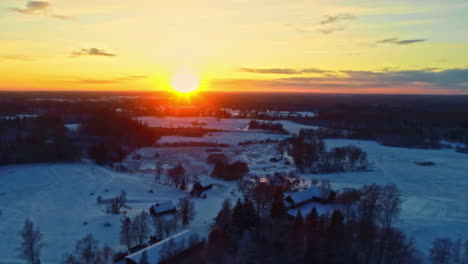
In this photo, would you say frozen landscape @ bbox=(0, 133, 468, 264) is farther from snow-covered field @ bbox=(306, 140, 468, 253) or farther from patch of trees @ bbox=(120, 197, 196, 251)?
patch of trees @ bbox=(120, 197, 196, 251)

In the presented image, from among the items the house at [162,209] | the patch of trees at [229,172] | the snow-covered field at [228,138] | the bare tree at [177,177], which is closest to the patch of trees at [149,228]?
the house at [162,209]

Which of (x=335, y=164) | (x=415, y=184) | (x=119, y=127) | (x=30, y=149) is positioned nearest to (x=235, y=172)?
(x=335, y=164)

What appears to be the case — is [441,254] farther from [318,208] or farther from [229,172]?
[229,172]

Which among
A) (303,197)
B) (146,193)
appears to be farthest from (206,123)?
(303,197)

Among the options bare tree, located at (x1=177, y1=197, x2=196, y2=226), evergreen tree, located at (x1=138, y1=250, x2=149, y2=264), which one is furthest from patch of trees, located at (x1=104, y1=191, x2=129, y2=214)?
evergreen tree, located at (x1=138, y1=250, x2=149, y2=264)

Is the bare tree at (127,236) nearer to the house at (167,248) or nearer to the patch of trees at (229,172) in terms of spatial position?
the house at (167,248)

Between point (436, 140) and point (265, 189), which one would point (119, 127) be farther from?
point (436, 140)

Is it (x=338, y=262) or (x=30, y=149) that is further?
(x=30, y=149)
